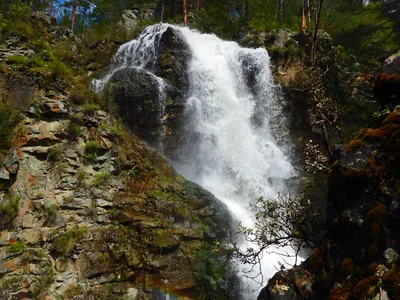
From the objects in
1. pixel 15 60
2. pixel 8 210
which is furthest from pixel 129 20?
pixel 8 210

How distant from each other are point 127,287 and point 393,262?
19.5 feet

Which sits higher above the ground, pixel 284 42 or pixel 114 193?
pixel 284 42

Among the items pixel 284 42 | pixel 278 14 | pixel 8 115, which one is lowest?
pixel 8 115

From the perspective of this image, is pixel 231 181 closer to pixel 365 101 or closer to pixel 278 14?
pixel 365 101

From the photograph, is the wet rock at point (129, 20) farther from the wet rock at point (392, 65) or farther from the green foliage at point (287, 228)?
the green foliage at point (287, 228)

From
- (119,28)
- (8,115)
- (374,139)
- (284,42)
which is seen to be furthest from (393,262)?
(119,28)

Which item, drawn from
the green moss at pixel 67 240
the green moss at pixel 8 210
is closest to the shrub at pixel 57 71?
the green moss at pixel 8 210

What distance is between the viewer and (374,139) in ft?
15.4

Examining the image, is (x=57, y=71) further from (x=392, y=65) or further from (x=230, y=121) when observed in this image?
(x=392, y=65)

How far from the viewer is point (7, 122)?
327 inches

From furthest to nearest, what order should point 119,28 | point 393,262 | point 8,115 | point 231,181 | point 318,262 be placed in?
1. point 119,28
2. point 231,181
3. point 8,115
4. point 318,262
5. point 393,262

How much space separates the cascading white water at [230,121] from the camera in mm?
13797

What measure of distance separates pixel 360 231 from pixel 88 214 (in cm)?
661

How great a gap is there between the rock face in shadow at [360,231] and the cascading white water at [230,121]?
6583 mm
